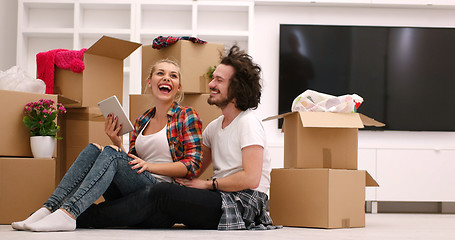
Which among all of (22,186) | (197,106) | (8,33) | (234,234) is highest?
(8,33)

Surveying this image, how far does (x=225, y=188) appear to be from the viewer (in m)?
2.20

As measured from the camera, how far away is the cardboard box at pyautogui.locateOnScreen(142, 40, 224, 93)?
2.85 meters

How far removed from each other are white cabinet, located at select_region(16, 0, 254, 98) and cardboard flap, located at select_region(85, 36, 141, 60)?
1253mm

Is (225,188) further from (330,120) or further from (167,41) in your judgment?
(167,41)

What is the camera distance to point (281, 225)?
2521mm

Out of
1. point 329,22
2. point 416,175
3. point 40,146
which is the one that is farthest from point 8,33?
point 416,175

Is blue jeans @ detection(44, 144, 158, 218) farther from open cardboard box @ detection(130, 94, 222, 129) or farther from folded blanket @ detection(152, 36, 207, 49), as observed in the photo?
folded blanket @ detection(152, 36, 207, 49)

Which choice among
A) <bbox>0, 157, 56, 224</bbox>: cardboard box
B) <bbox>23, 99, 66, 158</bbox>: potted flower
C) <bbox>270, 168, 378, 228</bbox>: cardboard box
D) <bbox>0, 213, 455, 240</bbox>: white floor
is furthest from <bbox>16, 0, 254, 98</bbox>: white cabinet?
<bbox>0, 213, 455, 240</bbox>: white floor

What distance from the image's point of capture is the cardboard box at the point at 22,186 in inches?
97.7

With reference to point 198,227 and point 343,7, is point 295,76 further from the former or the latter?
point 198,227

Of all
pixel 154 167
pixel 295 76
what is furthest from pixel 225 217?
pixel 295 76

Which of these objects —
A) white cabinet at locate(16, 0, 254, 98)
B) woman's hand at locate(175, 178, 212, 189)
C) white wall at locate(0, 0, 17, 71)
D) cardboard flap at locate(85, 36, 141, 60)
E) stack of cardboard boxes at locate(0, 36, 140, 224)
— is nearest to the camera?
woman's hand at locate(175, 178, 212, 189)

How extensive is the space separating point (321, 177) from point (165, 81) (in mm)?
773

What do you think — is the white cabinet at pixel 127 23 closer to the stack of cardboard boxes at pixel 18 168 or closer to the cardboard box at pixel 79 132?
the cardboard box at pixel 79 132
